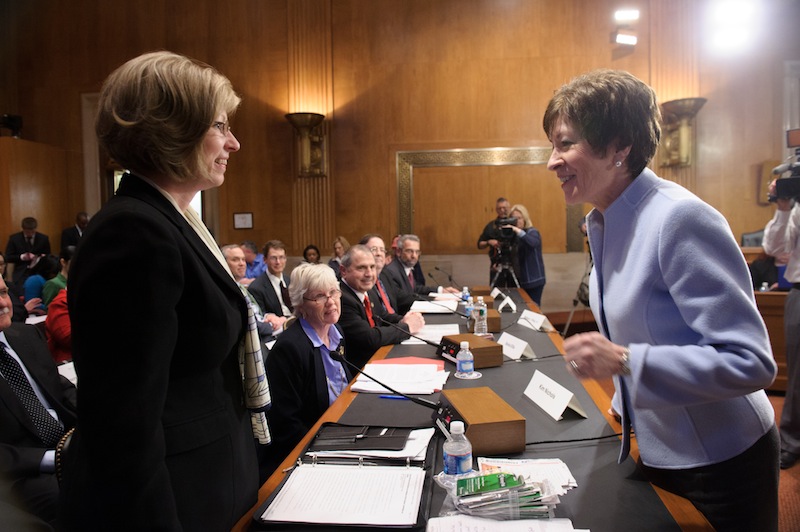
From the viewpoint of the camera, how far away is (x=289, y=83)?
303 inches

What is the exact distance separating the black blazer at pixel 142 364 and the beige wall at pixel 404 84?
22.2 feet

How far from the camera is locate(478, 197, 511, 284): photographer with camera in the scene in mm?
6117

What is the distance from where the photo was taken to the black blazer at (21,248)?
22.2 feet

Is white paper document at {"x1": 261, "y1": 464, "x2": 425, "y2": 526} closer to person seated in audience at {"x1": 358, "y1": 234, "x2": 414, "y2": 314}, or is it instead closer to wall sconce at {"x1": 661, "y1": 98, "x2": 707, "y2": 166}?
person seated in audience at {"x1": 358, "y1": 234, "x2": 414, "y2": 314}

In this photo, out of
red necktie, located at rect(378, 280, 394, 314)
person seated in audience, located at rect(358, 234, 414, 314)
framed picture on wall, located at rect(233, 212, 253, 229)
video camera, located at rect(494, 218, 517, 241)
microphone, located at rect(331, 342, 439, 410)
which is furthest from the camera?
framed picture on wall, located at rect(233, 212, 253, 229)

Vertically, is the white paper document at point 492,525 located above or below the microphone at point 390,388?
below

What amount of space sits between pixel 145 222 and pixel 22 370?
5.03 feet

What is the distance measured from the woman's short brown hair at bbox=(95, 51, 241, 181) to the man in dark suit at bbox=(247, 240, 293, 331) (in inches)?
125

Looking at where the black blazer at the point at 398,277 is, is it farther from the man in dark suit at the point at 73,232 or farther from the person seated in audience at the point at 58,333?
the man in dark suit at the point at 73,232

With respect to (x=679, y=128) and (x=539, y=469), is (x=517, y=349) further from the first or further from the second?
(x=679, y=128)

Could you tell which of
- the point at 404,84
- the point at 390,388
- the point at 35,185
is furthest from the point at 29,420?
the point at 35,185

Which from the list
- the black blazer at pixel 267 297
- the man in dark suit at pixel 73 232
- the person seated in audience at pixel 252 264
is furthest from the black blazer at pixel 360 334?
the man in dark suit at pixel 73 232

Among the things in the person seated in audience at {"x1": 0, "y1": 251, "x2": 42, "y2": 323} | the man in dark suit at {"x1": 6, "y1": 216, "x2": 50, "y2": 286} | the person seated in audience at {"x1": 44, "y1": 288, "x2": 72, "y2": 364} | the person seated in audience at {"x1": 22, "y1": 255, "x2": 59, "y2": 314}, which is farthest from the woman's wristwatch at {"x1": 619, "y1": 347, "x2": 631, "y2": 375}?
the man in dark suit at {"x1": 6, "y1": 216, "x2": 50, "y2": 286}

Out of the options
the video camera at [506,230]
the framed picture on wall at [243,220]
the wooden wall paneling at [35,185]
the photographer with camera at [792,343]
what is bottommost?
the photographer with camera at [792,343]
